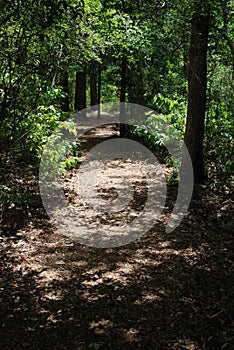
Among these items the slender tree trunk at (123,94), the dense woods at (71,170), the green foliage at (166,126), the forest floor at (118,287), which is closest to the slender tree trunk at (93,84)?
the slender tree trunk at (123,94)

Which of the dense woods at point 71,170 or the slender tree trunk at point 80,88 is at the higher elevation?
the slender tree trunk at point 80,88

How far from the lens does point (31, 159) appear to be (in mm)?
7613

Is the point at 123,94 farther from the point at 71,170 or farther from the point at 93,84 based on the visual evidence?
the point at 93,84

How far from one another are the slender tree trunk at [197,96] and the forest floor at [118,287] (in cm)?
154

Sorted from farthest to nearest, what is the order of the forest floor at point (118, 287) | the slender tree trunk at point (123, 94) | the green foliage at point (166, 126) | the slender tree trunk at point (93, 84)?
the slender tree trunk at point (93, 84)
the slender tree trunk at point (123, 94)
the green foliage at point (166, 126)
the forest floor at point (118, 287)

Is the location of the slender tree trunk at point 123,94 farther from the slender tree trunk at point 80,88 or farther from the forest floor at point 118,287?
the forest floor at point 118,287

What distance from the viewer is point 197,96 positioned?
24.5 feet

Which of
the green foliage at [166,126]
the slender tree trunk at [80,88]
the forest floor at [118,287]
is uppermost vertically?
the slender tree trunk at [80,88]

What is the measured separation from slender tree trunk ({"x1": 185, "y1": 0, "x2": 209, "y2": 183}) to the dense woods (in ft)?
0.07

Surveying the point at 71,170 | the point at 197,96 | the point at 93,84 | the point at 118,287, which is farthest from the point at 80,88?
the point at 118,287

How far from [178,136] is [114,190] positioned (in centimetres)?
185

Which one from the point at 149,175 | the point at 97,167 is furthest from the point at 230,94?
the point at 97,167

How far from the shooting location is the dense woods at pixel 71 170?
346 centimetres

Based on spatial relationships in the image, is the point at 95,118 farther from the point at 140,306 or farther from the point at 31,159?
the point at 140,306
